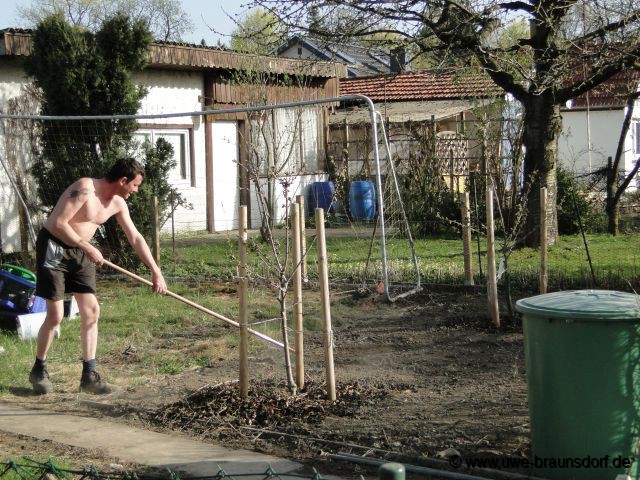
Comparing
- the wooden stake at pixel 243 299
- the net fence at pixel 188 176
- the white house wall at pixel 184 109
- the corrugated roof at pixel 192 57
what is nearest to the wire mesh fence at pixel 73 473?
the wooden stake at pixel 243 299

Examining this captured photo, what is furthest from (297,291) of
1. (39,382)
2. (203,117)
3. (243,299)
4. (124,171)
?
(203,117)

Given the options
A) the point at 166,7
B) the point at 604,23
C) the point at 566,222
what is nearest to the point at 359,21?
the point at 604,23

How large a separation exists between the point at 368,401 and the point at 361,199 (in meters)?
12.6

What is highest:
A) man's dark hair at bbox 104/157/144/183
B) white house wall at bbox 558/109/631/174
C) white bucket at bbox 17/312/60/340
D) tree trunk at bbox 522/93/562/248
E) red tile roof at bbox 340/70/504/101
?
red tile roof at bbox 340/70/504/101

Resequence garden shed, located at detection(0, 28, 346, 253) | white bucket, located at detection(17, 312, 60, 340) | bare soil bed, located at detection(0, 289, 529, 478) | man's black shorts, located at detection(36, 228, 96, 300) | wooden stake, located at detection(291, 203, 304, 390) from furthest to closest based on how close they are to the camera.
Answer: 1. garden shed, located at detection(0, 28, 346, 253)
2. white bucket, located at detection(17, 312, 60, 340)
3. man's black shorts, located at detection(36, 228, 96, 300)
4. wooden stake, located at detection(291, 203, 304, 390)
5. bare soil bed, located at detection(0, 289, 529, 478)

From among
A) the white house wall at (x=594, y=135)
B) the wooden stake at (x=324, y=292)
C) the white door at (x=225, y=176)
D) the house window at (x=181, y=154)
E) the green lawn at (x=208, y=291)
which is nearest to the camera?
the wooden stake at (x=324, y=292)

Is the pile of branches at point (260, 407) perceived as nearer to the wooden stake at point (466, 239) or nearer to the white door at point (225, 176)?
the wooden stake at point (466, 239)

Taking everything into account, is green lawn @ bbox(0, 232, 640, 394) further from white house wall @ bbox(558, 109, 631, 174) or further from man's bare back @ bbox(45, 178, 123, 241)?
white house wall @ bbox(558, 109, 631, 174)

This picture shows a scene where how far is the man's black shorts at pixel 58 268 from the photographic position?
6.95 m

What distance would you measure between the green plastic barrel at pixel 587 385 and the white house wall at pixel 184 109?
44.9ft

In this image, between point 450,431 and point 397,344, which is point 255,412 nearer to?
point 450,431

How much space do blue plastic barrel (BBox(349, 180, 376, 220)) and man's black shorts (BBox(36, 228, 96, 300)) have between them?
11.7 meters

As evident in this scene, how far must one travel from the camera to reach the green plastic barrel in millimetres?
4328

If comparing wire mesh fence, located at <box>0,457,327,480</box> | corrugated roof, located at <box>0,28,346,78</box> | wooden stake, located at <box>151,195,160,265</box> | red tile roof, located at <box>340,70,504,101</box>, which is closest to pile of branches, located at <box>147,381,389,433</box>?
wire mesh fence, located at <box>0,457,327,480</box>
